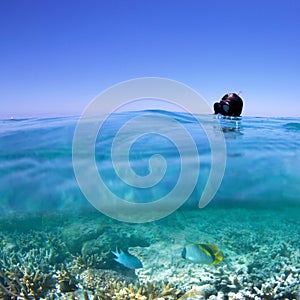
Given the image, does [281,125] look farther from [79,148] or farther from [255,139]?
[79,148]

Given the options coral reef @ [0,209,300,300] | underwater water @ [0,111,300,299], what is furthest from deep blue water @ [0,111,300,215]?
coral reef @ [0,209,300,300]

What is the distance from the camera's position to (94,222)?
13141 millimetres

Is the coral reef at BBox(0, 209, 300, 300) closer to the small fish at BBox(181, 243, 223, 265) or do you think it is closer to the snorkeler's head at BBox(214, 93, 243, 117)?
the small fish at BBox(181, 243, 223, 265)

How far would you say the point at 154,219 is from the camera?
12.8 meters

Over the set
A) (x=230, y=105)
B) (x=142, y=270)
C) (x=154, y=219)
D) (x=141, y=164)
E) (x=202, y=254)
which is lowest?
(x=154, y=219)

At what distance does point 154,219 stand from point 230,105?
6.24m

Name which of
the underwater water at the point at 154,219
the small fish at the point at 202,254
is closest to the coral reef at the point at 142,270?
the underwater water at the point at 154,219

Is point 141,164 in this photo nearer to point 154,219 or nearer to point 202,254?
point 154,219

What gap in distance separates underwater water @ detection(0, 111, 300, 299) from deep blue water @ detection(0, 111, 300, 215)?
4 cm

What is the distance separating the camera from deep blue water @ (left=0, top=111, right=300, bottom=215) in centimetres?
1069

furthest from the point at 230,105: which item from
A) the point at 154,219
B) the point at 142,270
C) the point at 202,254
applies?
the point at 154,219

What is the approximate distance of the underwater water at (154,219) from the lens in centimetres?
723

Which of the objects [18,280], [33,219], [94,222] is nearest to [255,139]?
[94,222]

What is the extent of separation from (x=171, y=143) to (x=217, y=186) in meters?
2.82
